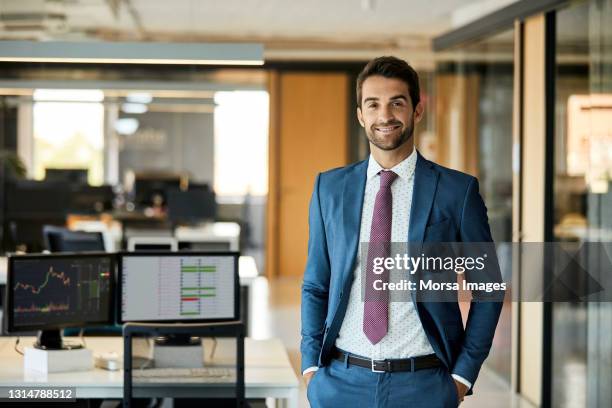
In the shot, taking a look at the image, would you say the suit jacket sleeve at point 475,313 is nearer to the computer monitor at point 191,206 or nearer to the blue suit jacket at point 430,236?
the blue suit jacket at point 430,236

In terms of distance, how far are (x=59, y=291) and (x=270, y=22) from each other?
26.5ft

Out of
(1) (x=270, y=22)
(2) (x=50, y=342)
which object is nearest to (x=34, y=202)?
(1) (x=270, y=22)

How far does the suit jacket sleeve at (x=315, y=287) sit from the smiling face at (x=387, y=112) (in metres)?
0.28

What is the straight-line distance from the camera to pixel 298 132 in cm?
1476

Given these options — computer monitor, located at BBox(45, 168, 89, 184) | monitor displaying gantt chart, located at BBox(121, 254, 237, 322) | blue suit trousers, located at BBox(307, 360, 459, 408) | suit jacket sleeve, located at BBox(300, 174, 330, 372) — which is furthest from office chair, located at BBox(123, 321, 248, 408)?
computer monitor, located at BBox(45, 168, 89, 184)

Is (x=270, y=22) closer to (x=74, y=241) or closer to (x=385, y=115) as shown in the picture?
(x=74, y=241)

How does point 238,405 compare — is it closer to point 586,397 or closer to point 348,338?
point 348,338

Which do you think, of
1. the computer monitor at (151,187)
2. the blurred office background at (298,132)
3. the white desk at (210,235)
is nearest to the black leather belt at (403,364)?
the blurred office background at (298,132)

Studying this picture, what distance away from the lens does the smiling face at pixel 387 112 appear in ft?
8.91

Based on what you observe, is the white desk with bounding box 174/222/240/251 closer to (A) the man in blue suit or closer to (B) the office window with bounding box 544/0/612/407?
(B) the office window with bounding box 544/0/612/407

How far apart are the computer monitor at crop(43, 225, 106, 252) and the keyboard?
281 cm

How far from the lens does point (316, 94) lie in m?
14.7

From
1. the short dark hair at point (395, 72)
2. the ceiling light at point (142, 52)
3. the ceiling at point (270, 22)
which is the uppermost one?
the ceiling at point (270, 22)

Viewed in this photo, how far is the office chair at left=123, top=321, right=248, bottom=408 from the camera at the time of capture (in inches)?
145
